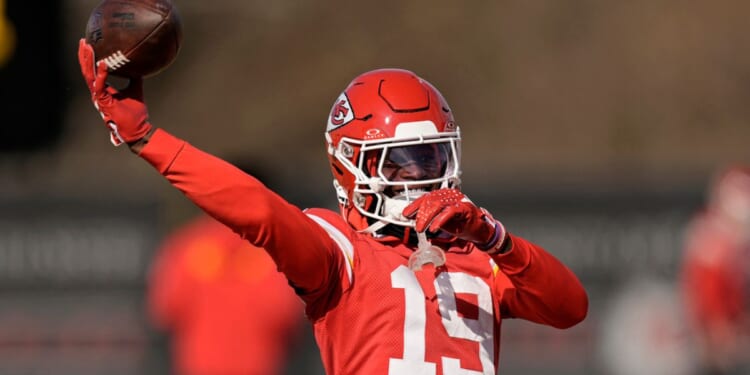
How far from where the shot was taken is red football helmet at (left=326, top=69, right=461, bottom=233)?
3.81 m

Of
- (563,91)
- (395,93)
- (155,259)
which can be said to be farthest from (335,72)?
(395,93)

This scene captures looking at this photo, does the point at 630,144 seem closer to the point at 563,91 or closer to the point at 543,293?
the point at 563,91

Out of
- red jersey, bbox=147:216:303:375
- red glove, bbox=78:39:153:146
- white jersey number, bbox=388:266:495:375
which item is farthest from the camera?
red jersey, bbox=147:216:303:375

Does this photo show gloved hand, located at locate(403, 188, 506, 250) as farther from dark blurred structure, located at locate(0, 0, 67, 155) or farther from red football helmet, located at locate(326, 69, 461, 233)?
dark blurred structure, located at locate(0, 0, 67, 155)

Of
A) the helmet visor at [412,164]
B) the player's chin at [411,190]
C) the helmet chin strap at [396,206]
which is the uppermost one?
the helmet visor at [412,164]

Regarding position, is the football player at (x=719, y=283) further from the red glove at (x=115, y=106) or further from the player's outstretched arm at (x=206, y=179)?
the red glove at (x=115, y=106)

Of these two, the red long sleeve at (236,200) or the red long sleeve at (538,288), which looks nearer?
the red long sleeve at (236,200)

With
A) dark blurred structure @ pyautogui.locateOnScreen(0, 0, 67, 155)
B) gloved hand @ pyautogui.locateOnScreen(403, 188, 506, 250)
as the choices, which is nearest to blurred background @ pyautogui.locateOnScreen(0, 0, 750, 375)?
dark blurred structure @ pyautogui.locateOnScreen(0, 0, 67, 155)

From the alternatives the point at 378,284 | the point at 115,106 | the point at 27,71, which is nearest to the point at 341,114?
the point at 378,284

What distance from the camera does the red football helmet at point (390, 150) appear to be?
381cm

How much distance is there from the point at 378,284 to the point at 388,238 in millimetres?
196

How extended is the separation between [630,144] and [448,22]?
2840 mm

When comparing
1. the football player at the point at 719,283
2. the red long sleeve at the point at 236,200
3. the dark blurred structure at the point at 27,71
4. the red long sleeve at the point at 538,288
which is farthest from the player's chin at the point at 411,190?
the dark blurred structure at the point at 27,71

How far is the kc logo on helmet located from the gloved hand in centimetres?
43
